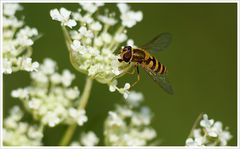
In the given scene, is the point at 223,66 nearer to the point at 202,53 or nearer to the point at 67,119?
the point at 202,53

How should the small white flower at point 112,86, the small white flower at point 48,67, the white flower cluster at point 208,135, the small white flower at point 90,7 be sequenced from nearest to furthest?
the small white flower at point 112,86 → the white flower cluster at point 208,135 → the small white flower at point 90,7 → the small white flower at point 48,67

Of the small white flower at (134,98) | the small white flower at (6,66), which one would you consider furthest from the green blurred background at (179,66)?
the small white flower at (6,66)

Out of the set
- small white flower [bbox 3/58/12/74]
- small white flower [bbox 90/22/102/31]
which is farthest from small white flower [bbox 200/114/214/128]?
small white flower [bbox 3/58/12/74]

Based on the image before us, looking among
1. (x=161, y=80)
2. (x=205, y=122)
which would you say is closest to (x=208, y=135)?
(x=205, y=122)

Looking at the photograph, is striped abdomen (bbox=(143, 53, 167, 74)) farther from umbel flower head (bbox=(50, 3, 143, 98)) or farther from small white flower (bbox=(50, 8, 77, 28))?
small white flower (bbox=(50, 8, 77, 28))

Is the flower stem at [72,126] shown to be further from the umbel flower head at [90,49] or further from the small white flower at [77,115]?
the umbel flower head at [90,49]

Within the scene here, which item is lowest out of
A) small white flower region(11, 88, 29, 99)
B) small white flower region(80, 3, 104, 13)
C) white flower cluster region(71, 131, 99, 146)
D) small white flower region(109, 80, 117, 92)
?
white flower cluster region(71, 131, 99, 146)
